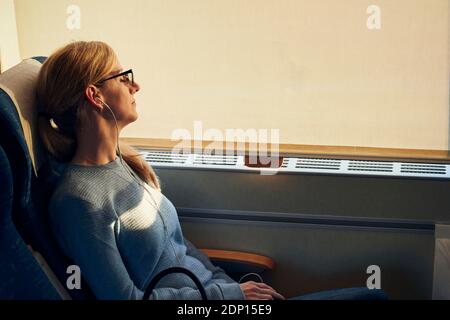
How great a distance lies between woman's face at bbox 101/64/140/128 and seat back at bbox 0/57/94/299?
0.18m

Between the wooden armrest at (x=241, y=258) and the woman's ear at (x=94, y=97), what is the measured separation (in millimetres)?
571

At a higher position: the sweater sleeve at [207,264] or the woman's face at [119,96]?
the woman's face at [119,96]

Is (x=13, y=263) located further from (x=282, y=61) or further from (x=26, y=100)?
(x=282, y=61)

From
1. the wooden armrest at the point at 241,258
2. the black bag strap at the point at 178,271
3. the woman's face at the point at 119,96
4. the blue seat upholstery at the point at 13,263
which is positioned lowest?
the wooden armrest at the point at 241,258

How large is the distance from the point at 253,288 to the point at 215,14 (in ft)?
2.68

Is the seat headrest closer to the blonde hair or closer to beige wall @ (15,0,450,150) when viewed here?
the blonde hair

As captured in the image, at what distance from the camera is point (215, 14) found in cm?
196

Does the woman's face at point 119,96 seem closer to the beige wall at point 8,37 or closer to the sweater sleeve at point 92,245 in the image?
the sweater sleeve at point 92,245

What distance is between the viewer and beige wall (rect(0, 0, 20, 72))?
1998 mm

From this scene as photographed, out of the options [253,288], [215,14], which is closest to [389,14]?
[215,14]

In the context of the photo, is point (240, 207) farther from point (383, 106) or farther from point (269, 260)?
point (383, 106)

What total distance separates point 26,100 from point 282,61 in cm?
77

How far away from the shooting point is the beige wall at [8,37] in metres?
2.00

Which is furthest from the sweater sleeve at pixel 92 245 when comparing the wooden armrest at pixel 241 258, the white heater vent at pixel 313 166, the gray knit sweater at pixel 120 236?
the white heater vent at pixel 313 166
